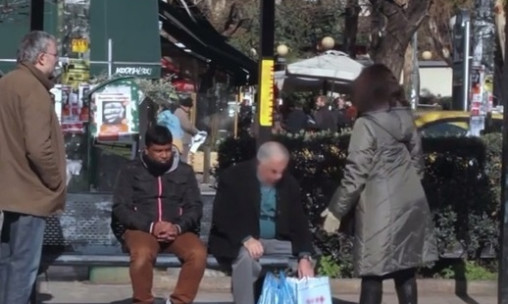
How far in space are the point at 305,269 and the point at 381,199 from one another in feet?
2.03

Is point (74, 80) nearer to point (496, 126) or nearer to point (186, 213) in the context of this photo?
point (496, 126)

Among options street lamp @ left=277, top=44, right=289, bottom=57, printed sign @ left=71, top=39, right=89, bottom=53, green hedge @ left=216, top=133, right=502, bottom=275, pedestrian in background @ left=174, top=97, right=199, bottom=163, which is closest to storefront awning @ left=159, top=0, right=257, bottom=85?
printed sign @ left=71, top=39, right=89, bottom=53

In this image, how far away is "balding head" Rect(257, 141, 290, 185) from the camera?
7.16m

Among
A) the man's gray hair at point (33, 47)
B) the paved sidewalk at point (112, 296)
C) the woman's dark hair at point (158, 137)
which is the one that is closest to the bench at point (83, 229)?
the paved sidewalk at point (112, 296)

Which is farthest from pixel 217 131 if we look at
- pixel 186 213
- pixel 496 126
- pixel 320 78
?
pixel 186 213

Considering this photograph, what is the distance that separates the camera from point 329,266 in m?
9.52

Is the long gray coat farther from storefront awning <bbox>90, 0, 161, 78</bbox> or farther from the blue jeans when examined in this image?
storefront awning <bbox>90, 0, 161, 78</bbox>

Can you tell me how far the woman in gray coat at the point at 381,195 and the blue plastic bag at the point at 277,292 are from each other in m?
0.48

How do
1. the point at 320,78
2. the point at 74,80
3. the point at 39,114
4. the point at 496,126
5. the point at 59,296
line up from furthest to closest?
1. the point at 320,78
2. the point at 496,126
3. the point at 74,80
4. the point at 59,296
5. the point at 39,114

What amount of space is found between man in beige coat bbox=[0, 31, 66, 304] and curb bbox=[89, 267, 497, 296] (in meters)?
2.49

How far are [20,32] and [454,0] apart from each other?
27.2 ft

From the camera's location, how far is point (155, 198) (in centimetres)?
759

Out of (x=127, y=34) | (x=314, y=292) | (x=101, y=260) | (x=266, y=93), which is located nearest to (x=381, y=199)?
(x=314, y=292)

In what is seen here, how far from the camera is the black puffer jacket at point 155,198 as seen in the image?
24.7 feet
